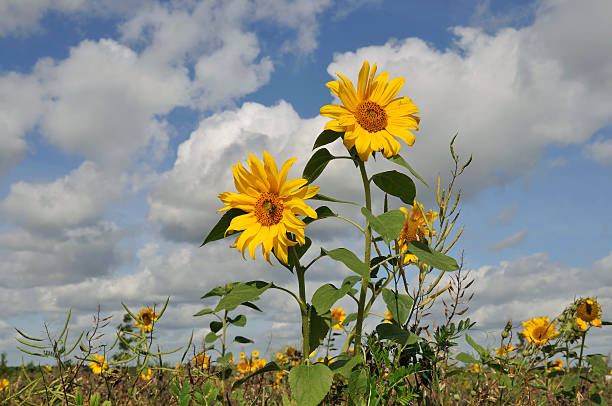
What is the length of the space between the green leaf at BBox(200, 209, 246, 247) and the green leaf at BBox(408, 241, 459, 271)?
949 mm

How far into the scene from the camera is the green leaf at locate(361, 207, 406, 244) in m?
2.38

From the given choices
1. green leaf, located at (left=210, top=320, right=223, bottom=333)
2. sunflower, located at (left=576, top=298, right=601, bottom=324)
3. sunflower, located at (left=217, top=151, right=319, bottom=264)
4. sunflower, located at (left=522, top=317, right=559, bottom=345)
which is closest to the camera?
sunflower, located at (left=217, top=151, right=319, bottom=264)

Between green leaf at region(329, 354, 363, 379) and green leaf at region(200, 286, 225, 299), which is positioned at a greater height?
green leaf at region(200, 286, 225, 299)

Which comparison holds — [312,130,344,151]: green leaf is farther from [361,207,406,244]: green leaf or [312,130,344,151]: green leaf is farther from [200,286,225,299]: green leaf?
[200,286,225,299]: green leaf

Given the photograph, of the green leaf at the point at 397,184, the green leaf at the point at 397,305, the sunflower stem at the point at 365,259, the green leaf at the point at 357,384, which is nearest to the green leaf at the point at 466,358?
the green leaf at the point at 397,305

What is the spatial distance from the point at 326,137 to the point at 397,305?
1012 millimetres

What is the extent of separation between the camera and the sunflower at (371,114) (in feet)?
9.21

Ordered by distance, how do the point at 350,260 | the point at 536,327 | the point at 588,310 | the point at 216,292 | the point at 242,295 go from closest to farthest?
the point at 350,260, the point at 242,295, the point at 216,292, the point at 588,310, the point at 536,327

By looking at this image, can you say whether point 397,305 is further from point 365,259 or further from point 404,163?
point 404,163

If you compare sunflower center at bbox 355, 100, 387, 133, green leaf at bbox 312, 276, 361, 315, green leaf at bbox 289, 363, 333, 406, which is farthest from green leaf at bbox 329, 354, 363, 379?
sunflower center at bbox 355, 100, 387, 133

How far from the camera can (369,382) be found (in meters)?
2.06

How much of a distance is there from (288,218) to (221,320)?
80.2 inches

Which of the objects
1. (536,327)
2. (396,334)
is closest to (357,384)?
(396,334)

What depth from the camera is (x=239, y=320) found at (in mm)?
4453
